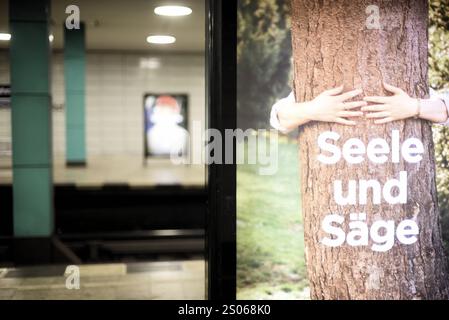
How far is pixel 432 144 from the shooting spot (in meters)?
3.46

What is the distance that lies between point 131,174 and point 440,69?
27.3 feet

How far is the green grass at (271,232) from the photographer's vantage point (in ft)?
11.1

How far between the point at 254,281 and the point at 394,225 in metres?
0.97

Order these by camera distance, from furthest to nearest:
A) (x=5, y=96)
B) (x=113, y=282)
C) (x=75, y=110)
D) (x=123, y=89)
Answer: (x=123, y=89), (x=75, y=110), (x=113, y=282), (x=5, y=96)

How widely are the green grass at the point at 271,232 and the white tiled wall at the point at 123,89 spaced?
12.5 meters

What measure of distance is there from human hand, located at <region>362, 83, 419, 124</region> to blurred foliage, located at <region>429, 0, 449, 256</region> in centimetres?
20

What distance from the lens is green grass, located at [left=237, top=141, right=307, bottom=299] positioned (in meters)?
3.38

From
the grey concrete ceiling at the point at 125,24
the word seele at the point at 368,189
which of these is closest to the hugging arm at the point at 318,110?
the word seele at the point at 368,189

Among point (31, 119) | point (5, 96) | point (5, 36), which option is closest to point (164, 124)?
point (31, 119)

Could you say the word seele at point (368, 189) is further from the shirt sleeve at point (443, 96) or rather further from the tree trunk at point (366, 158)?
the shirt sleeve at point (443, 96)

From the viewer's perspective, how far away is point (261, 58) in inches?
130

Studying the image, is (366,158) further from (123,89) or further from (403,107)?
(123,89)
